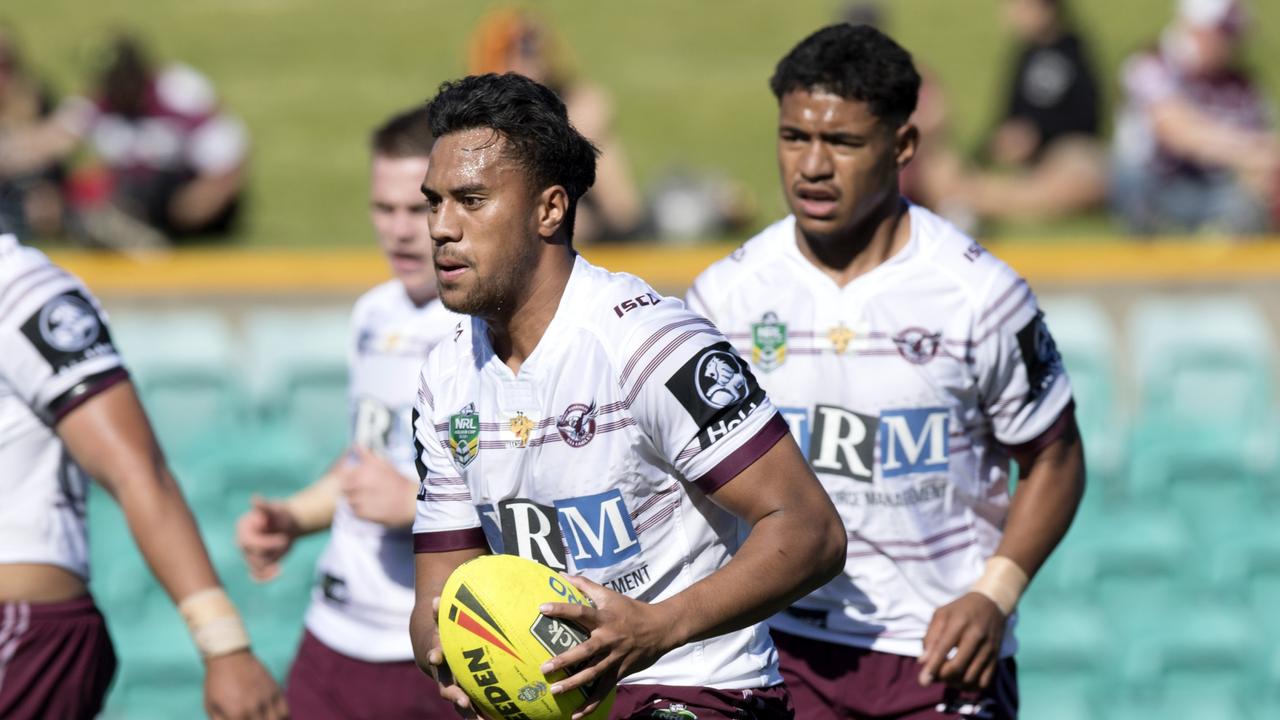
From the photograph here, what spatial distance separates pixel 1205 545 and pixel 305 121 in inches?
360

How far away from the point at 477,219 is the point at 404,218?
4.82ft

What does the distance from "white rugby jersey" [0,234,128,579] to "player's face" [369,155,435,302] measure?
895 mm

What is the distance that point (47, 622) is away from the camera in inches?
152

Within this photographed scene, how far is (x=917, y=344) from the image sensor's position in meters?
4.01

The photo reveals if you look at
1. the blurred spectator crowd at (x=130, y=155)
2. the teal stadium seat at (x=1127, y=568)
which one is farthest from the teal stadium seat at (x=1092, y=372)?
the blurred spectator crowd at (x=130, y=155)

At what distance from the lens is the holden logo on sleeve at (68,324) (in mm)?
3754

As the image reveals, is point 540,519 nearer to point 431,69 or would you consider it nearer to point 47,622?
point 47,622

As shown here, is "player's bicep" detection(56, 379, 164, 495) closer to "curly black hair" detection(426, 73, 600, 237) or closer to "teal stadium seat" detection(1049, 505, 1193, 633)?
"curly black hair" detection(426, 73, 600, 237)

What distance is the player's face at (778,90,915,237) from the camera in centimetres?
404

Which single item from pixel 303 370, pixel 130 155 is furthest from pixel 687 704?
pixel 130 155

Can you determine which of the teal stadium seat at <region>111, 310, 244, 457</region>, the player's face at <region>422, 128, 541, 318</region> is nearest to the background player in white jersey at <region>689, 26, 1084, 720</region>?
the player's face at <region>422, 128, 541, 318</region>

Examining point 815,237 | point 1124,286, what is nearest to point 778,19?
point 1124,286

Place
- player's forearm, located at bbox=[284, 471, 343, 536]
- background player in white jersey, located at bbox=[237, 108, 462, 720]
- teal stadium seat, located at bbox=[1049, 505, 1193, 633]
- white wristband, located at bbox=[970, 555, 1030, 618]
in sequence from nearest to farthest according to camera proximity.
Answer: white wristband, located at bbox=[970, 555, 1030, 618]
background player in white jersey, located at bbox=[237, 108, 462, 720]
player's forearm, located at bbox=[284, 471, 343, 536]
teal stadium seat, located at bbox=[1049, 505, 1193, 633]

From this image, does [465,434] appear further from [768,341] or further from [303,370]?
[303,370]
